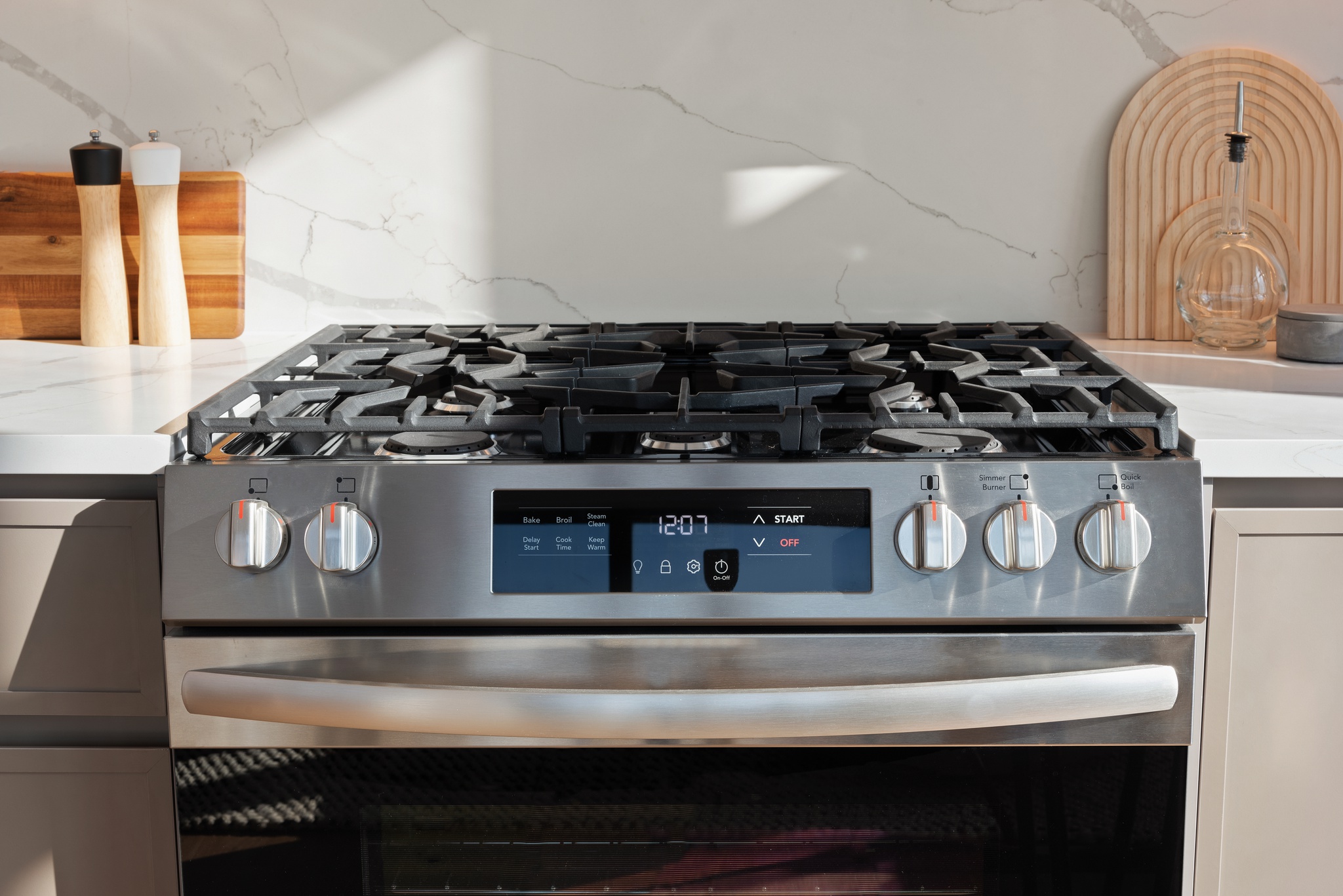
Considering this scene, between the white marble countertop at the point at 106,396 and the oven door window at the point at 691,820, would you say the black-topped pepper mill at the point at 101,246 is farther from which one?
the oven door window at the point at 691,820

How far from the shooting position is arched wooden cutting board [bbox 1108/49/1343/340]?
62.5 inches

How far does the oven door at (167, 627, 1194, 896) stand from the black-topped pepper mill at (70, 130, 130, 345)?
742 mm

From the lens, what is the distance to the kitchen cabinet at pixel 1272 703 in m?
1.05

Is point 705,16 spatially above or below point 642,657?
above

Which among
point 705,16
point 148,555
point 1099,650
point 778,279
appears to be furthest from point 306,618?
point 705,16

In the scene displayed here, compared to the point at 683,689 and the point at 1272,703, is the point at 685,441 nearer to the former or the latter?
the point at 683,689

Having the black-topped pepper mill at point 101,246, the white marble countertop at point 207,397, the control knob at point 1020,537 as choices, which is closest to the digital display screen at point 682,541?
the control knob at point 1020,537

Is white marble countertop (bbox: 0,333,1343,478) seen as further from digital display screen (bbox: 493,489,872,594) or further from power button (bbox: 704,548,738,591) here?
power button (bbox: 704,548,738,591)

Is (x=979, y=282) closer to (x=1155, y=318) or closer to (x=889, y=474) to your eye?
(x=1155, y=318)

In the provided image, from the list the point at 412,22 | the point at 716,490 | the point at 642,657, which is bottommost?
the point at 642,657

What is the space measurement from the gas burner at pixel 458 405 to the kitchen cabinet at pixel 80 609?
0.30 metres

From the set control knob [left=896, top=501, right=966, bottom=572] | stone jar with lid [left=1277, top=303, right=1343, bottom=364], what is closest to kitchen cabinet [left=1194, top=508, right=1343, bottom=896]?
control knob [left=896, top=501, right=966, bottom=572]

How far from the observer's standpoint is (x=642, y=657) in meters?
0.98

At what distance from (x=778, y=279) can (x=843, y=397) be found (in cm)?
53
